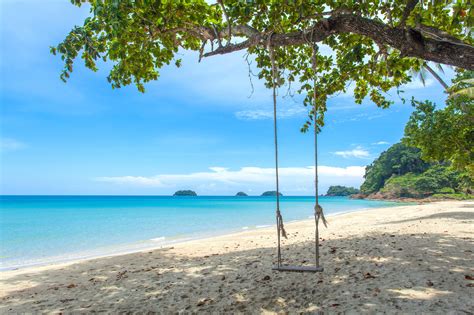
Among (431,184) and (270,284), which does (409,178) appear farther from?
(270,284)

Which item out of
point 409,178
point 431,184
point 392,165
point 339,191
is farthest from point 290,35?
point 339,191

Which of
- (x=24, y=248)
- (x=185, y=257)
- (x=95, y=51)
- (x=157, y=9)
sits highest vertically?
(x=157, y=9)

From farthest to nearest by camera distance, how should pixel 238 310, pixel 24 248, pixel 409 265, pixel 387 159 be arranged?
1. pixel 387 159
2. pixel 24 248
3. pixel 409 265
4. pixel 238 310

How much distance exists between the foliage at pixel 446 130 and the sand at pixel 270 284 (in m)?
7.67

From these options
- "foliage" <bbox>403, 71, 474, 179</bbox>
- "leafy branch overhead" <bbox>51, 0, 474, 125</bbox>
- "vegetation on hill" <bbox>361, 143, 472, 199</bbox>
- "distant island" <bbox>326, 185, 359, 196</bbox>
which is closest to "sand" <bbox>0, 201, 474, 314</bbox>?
"leafy branch overhead" <bbox>51, 0, 474, 125</bbox>

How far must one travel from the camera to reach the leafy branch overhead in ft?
12.6

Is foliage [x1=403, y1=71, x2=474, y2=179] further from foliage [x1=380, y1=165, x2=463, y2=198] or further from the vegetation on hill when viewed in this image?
foliage [x1=380, y1=165, x2=463, y2=198]

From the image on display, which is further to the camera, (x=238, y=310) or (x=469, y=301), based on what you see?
(x=238, y=310)

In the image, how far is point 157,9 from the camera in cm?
459

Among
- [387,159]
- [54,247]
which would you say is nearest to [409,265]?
[54,247]

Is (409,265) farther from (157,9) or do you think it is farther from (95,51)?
(95,51)

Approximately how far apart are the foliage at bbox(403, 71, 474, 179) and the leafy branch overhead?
22.3 feet

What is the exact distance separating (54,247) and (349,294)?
1379 centimetres

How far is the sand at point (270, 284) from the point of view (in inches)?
129
